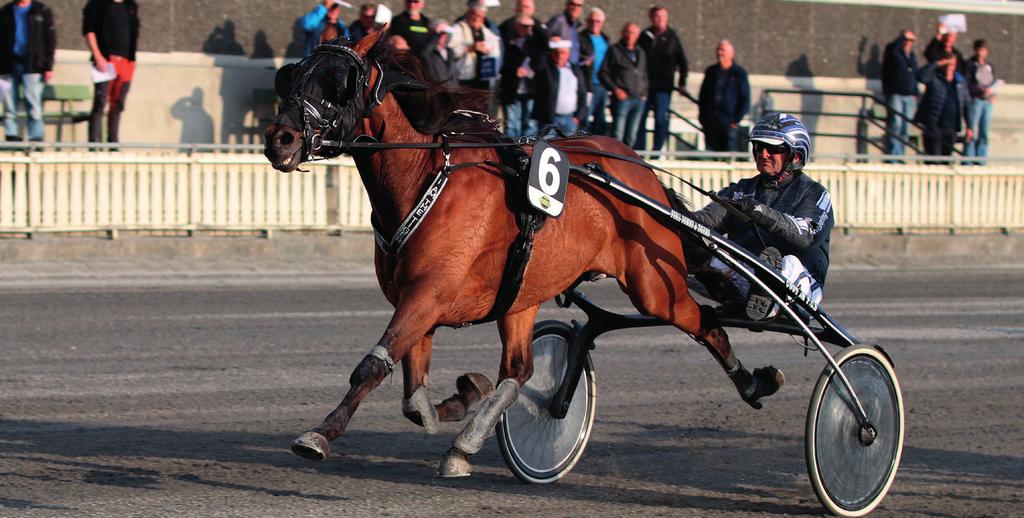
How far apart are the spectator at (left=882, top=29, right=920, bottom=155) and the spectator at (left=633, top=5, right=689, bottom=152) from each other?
11.9 feet

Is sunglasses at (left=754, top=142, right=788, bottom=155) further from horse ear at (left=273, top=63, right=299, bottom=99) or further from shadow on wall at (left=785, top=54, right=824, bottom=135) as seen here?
shadow on wall at (left=785, top=54, right=824, bottom=135)

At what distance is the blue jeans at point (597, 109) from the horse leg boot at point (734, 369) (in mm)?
9280

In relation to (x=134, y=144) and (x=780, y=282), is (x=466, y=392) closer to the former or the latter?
(x=780, y=282)

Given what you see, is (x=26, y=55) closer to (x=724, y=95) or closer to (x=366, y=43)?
(x=724, y=95)

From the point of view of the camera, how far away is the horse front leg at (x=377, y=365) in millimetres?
5152

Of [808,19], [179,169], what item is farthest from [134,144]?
[808,19]

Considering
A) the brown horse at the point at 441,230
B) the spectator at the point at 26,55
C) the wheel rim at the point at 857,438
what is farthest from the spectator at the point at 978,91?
the brown horse at the point at 441,230

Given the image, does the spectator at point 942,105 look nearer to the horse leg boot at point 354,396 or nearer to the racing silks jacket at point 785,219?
the racing silks jacket at point 785,219

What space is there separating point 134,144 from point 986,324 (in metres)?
7.29

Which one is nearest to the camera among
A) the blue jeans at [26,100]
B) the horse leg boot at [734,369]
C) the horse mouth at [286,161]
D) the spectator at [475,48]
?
the horse mouth at [286,161]

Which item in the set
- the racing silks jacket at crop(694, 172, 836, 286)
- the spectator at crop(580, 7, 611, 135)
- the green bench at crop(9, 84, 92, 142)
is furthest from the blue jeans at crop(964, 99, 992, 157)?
the racing silks jacket at crop(694, 172, 836, 286)

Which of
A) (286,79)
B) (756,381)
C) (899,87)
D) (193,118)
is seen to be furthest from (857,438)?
(899,87)

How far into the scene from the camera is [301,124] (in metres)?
5.37

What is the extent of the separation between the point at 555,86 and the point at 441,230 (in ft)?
31.3
